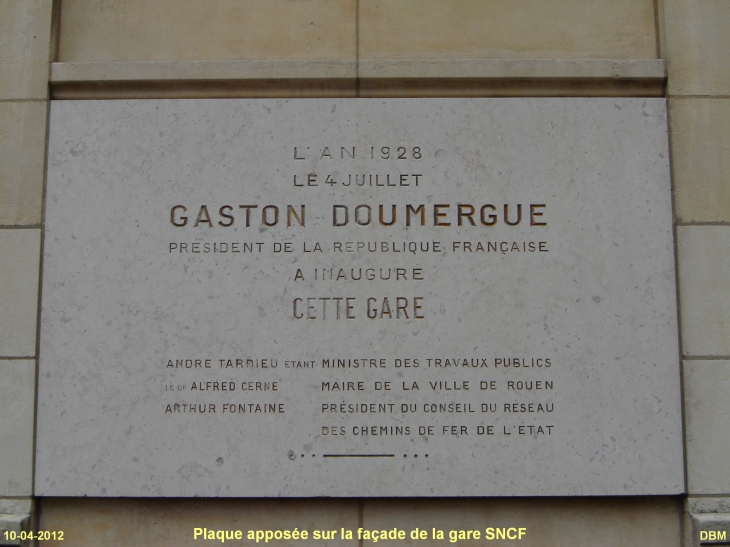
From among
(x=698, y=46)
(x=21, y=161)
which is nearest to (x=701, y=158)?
(x=698, y=46)

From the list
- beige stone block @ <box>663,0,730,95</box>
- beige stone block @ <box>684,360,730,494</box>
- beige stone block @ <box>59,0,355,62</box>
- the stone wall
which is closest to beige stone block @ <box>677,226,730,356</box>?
the stone wall

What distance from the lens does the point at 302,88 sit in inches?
190

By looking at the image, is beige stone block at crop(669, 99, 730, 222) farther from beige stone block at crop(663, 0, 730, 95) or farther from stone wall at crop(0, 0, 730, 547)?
beige stone block at crop(663, 0, 730, 95)

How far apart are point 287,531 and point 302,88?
2936mm

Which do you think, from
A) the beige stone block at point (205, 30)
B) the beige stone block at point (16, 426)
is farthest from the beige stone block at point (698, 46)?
the beige stone block at point (16, 426)

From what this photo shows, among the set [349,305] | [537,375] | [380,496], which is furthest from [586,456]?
[349,305]

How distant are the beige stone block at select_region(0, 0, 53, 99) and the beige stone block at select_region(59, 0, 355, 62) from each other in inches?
6.0

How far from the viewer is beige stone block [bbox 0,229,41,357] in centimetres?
450

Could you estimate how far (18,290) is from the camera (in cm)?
454

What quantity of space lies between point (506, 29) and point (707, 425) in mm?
2980

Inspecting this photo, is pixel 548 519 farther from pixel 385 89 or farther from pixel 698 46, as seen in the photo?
pixel 698 46

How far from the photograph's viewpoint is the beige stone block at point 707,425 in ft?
14.3

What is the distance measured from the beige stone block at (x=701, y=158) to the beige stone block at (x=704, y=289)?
130 mm

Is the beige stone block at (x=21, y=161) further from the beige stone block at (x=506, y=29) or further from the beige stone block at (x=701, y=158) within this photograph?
the beige stone block at (x=701, y=158)
